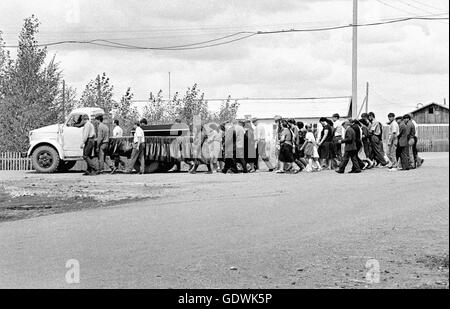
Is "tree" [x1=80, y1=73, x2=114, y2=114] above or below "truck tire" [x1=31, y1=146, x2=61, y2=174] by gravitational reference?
above

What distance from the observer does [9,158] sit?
3016 cm

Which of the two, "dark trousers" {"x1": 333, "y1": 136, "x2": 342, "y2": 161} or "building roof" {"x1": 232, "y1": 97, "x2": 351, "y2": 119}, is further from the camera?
"building roof" {"x1": 232, "y1": 97, "x2": 351, "y2": 119}

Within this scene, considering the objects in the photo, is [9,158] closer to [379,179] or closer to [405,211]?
[379,179]

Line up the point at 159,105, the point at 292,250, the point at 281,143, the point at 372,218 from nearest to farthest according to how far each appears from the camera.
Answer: the point at 292,250 < the point at 372,218 < the point at 281,143 < the point at 159,105

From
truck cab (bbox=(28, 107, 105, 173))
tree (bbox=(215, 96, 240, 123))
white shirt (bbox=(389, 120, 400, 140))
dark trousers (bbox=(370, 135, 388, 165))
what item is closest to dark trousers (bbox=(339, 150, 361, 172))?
white shirt (bbox=(389, 120, 400, 140))

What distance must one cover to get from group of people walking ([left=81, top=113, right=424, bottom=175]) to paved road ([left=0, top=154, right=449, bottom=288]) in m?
4.61

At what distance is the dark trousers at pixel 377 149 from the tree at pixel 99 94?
11.7 meters

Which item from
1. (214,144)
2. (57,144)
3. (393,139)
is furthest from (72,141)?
(393,139)

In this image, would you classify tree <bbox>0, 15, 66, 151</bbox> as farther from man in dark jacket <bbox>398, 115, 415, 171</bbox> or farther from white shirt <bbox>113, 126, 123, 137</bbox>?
man in dark jacket <bbox>398, 115, 415, 171</bbox>

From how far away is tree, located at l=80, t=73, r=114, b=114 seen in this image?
1200 inches

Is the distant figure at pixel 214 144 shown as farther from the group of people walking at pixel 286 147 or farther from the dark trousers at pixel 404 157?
the dark trousers at pixel 404 157

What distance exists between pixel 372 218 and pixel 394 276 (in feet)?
13.7

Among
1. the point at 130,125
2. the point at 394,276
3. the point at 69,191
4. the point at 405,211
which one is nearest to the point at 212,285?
the point at 394,276

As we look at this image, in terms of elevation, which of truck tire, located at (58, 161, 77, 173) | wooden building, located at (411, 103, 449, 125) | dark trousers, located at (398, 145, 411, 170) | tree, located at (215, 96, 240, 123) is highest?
tree, located at (215, 96, 240, 123)
